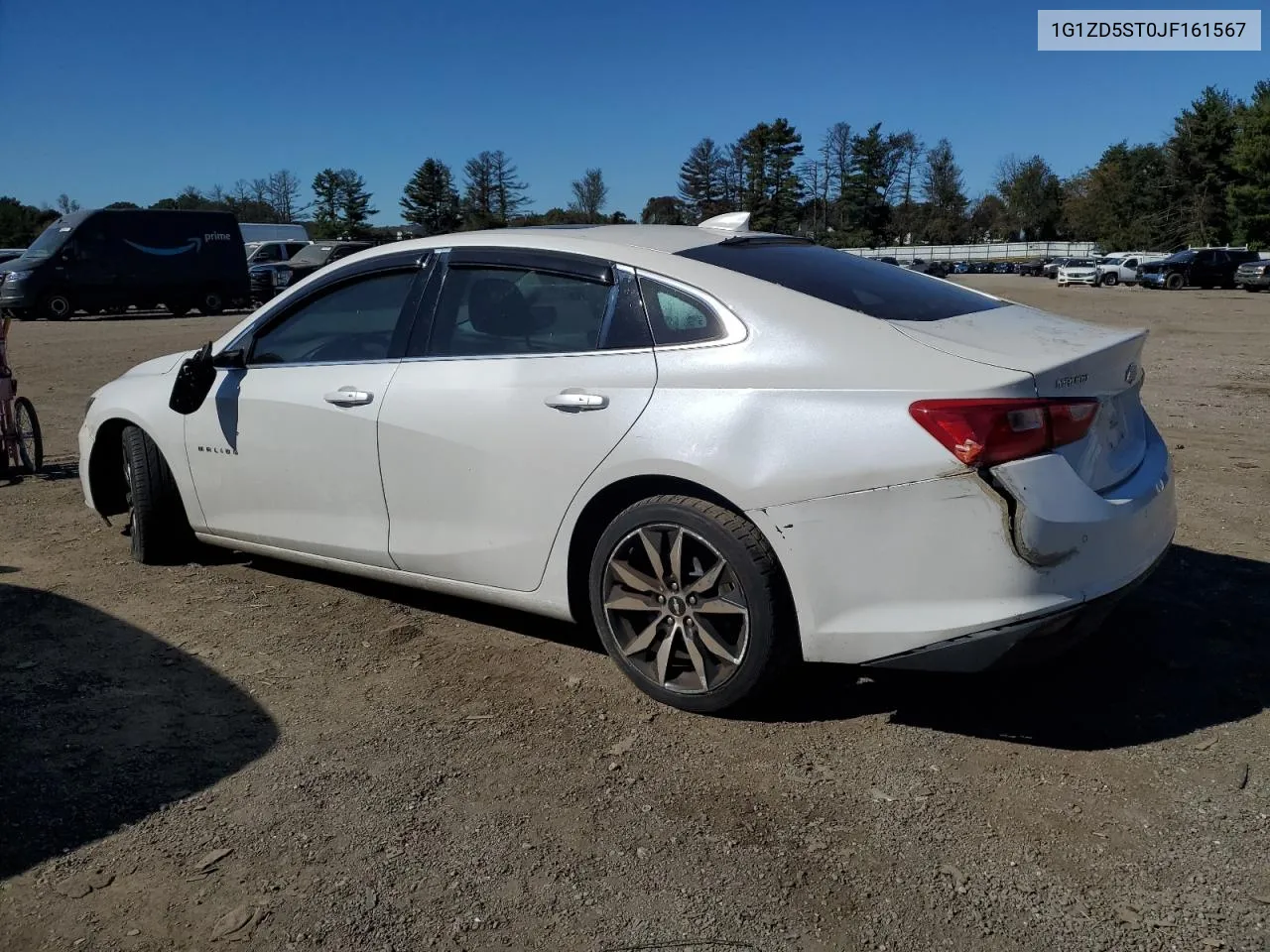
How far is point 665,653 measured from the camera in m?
3.53

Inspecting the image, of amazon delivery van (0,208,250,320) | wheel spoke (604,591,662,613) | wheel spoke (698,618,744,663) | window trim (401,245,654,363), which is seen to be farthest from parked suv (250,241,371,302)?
wheel spoke (698,618,744,663)

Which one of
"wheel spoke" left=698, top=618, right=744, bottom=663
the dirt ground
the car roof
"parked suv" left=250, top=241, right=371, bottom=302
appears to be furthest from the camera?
"parked suv" left=250, top=241, right=371, bottom=302

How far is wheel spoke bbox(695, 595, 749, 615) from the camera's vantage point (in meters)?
3.34

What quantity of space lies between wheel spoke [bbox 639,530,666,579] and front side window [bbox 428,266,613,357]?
0.70 meters

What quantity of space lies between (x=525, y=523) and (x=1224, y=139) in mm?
86673

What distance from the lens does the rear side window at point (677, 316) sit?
3492mm

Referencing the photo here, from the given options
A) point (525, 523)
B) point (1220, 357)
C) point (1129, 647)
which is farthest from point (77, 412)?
point (1220, 357)

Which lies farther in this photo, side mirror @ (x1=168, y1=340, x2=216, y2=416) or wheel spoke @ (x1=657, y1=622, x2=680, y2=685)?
side mirror @ (x1=168, y1=340, x2=216, y2=416)

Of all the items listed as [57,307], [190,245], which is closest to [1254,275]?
[190,245]

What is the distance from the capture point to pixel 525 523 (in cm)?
378

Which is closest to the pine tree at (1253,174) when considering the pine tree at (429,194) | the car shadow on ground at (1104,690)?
the pine tree at (429,194)

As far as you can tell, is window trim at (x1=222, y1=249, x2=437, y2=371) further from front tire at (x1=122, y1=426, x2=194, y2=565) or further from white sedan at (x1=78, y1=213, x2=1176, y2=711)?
front tire at (x1=122, y1=426, x2=194, y2=565)

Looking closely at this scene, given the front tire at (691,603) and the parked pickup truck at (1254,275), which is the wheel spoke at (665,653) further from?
the parked pickup truck at (1254,275)

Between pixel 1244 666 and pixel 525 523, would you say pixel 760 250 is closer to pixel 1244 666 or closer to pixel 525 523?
pixel 525 523
